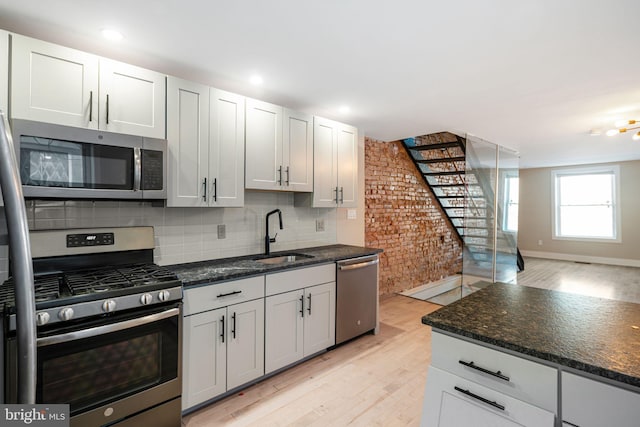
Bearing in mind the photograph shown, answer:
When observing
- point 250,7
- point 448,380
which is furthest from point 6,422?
point 250,7

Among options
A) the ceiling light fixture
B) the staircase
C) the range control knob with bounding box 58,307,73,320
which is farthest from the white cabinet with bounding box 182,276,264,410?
the ceiling light fixture

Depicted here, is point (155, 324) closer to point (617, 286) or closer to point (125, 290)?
point (125, 290)

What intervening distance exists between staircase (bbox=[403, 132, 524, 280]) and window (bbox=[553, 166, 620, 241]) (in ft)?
12.5

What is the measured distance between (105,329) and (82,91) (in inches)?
54.5

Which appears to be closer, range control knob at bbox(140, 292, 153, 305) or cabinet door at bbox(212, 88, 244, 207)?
range control knob at bbox(140, 292, 153, 305)

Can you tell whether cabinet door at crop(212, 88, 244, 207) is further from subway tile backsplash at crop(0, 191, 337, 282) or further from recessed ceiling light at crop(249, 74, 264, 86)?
subway tile backsplash at crop(0, 191, 337, 282)

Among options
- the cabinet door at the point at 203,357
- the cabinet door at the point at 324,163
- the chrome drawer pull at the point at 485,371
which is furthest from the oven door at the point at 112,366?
the cabinet door at the point at 324,163

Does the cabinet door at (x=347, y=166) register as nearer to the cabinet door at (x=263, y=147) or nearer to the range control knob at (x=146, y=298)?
the cabinet door at (x=263, y=147)

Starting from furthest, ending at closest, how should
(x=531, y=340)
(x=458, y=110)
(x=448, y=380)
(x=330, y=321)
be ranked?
1. (x=458, y=110)
2. (x=330, y=321)
3. (x=448, y=380)
4. (x=531, y=340)

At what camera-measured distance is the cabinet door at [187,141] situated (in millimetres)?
2199

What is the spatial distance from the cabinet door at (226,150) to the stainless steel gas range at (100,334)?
2.49 feet

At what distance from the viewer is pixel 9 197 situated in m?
0.53

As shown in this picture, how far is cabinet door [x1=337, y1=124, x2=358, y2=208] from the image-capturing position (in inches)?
133

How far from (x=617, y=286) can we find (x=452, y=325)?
21.1ft
